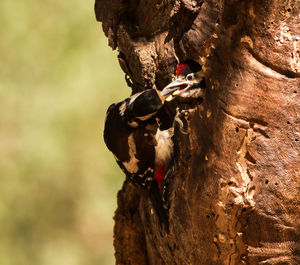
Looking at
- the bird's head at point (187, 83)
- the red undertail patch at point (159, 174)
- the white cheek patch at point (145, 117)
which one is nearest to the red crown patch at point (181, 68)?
the bird's head at point (187, 83)

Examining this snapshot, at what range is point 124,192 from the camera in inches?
86.9

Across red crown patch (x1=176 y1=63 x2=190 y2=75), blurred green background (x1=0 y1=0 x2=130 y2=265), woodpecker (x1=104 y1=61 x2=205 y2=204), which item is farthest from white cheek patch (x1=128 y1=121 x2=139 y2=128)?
blurred green background (x1=0 y1=0 x2=130 y2=265)

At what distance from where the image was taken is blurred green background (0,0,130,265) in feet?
9.15

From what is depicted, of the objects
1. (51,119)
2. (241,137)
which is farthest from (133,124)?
(51,119)

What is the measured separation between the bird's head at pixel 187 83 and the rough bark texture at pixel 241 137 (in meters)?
0.04

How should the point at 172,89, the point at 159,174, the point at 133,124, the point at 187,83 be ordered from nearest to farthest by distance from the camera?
the point at 187,83 → the point at 172,89 → the point at 159,174 → the point at 133,124

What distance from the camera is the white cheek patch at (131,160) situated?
1802 millimetres

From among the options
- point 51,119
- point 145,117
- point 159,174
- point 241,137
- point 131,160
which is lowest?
point 241,137

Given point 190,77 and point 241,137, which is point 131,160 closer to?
point 190,77

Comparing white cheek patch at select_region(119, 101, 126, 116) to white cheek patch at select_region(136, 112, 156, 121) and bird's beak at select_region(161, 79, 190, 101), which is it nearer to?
white cheek patch at select_region(136, 112, 156, 121)

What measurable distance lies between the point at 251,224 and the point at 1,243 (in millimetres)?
1841

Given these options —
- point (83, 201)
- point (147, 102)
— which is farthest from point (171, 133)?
point (83, 201)

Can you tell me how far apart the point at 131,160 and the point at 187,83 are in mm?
446

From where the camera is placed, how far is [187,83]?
1473 mm
